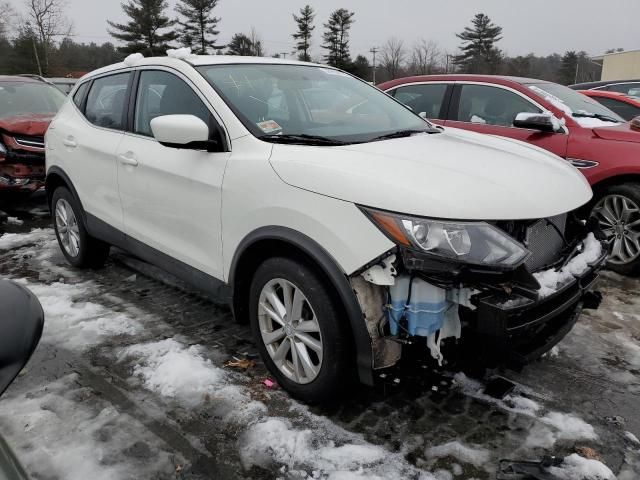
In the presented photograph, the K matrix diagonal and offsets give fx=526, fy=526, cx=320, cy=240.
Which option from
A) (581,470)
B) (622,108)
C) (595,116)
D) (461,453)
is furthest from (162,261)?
(622,108)

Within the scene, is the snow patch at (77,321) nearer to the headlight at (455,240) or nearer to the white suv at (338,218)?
the white suv at (338,218)

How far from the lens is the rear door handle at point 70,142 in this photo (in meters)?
4.36

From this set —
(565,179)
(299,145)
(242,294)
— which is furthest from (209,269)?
(565,179)

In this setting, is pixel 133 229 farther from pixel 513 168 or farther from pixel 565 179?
pixel 565 179

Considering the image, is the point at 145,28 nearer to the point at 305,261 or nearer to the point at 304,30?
the point at 304,30

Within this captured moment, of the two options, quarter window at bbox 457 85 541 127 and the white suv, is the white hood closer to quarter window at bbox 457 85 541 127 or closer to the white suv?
the white suv

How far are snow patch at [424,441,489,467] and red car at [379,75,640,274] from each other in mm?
2418

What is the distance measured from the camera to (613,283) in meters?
4.48

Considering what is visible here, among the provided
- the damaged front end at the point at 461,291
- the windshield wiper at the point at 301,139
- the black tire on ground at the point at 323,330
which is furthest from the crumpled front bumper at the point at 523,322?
the windshield wiper at the point at 301,139

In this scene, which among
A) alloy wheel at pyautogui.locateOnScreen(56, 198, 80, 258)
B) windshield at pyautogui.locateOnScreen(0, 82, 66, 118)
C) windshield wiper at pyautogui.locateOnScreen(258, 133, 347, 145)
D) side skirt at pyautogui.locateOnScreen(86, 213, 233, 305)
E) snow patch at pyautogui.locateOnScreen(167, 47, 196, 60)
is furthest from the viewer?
windshield at pyautogui.locateOnScreen(0, 82, 66, 118)

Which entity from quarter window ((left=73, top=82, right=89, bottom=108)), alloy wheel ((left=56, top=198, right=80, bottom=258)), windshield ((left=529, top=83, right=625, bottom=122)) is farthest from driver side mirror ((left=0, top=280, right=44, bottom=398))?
windshield ((left=529, top=83, right=625, bottom=122))

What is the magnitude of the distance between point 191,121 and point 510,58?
7093 cm

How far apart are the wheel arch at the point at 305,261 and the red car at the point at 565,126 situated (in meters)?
2.65

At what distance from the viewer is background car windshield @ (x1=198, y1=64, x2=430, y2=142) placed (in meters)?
2.98
